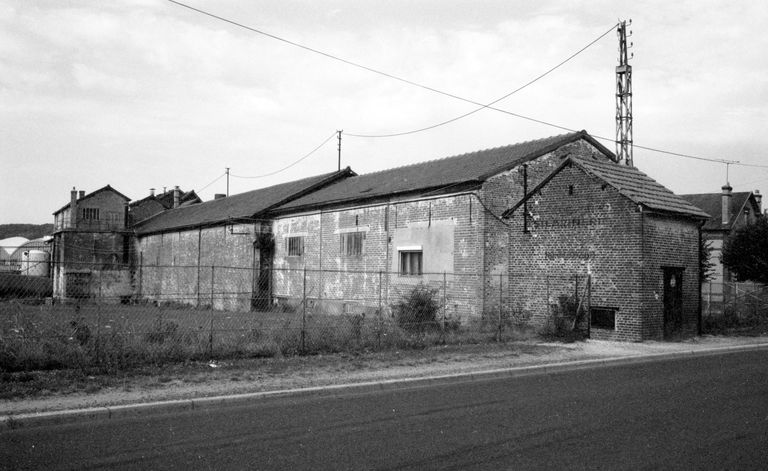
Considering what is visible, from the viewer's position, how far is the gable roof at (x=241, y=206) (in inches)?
1359

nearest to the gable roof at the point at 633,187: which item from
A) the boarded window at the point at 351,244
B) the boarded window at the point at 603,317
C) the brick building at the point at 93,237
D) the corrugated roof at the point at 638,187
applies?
the corrugated roof at the point at 638,187

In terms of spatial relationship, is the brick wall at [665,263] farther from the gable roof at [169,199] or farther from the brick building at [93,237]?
the gable roof at [169,199]

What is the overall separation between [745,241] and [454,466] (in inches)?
1236

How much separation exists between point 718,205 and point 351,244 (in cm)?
3793

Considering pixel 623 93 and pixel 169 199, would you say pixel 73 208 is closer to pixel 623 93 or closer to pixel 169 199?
pixel 169 199

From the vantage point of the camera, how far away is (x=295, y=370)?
12.0 meters

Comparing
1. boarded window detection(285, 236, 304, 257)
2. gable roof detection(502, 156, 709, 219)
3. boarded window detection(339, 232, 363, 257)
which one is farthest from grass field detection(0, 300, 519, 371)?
boarded window detection(285, 236, 304, 257)

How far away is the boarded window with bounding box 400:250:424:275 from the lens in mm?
24219

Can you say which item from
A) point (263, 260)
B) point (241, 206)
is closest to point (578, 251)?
point (263, 260)

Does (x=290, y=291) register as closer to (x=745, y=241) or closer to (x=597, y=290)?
(x=597, y=290)

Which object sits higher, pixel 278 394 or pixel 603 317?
pixel 603 317

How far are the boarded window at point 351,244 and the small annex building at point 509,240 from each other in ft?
0.15

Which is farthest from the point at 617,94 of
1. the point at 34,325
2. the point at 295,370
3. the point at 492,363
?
the point at 34,325

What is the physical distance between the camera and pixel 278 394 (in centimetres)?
998
